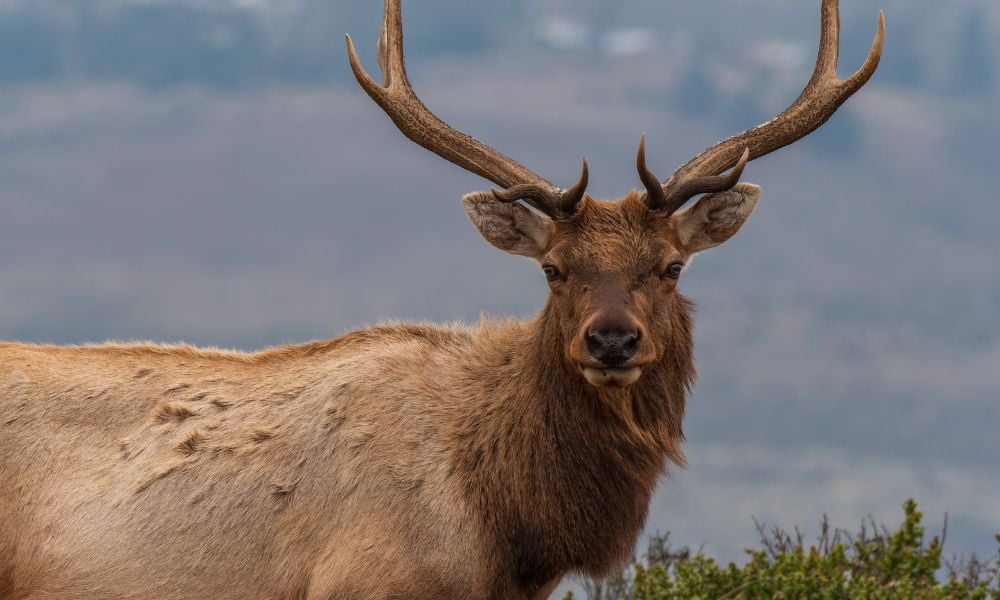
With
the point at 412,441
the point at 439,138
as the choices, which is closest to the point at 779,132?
the point at 439,138

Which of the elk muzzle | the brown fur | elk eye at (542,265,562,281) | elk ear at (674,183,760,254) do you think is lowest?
the brown fur

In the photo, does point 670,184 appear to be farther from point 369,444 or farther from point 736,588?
point 736,588

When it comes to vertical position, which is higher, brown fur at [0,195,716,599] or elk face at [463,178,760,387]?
elk face at [463,178,760,387]

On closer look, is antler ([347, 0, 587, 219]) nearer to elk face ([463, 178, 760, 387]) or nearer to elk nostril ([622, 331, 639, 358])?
elk face ([463, 178, 760, 387])

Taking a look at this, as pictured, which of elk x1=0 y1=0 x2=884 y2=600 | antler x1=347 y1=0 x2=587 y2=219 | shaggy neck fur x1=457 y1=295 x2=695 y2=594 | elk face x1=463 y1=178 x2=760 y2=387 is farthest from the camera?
antler x1=347 y1=0 x2=587 y2=219

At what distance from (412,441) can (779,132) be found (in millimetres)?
3732

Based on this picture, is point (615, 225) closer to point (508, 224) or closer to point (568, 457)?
point (508, 224)

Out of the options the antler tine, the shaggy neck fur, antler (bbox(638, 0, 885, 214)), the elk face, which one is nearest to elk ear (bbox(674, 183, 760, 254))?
the elk face

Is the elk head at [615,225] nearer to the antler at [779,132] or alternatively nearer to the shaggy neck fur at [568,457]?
the antler at [779,132]

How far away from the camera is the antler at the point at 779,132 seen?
9.48 metres

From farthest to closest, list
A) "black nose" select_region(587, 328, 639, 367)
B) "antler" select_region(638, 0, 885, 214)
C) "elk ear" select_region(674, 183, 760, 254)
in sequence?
"elk ear" select_region(674, 183, 760, 254), "antler" select_region(638, 0, 885, 214), "black nose" select_region(587, 328, 639, 367)

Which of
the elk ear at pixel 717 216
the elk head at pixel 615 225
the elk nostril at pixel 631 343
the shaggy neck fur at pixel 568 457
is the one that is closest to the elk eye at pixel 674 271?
the elk head at pixel 615 225

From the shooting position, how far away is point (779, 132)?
34.8 ft

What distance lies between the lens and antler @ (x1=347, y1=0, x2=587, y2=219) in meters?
9.38
